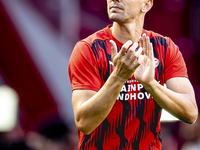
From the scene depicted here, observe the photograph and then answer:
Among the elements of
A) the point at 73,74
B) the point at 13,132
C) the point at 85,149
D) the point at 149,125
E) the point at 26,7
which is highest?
the point at 26,7

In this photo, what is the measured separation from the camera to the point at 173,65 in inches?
124

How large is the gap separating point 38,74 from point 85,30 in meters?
1.89

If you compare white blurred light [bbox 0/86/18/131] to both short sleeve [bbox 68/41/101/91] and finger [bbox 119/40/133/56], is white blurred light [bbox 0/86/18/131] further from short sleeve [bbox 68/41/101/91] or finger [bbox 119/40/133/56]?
finger [bbox 119/40/133/56]

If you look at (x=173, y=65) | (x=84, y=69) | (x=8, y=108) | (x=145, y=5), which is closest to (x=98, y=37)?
(x=84, y=69)

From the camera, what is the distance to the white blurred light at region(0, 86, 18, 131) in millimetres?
10594

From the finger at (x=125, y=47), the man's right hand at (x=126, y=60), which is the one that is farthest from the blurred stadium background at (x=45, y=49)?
the finger at (x=125, y=47)

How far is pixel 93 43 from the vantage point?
10.1 feet

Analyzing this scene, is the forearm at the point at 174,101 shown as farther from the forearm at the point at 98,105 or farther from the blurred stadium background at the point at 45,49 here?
the blurred stadium background at the point at 45,49

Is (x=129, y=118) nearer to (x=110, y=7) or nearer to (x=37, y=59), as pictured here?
(x=110, y=7)

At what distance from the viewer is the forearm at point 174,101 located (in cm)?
280

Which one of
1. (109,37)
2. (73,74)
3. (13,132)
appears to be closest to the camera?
(73,74)

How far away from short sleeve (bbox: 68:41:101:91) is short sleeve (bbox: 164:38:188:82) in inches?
25.8

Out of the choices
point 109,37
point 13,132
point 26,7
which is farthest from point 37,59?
point 109,37

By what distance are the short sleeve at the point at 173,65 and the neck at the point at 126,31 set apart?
33 cm
